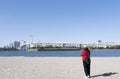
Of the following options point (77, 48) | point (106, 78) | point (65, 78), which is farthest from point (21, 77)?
point (77, 48)

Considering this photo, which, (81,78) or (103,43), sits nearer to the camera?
(81,78)

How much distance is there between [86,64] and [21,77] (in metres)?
3.59

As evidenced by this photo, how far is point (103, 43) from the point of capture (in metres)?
193

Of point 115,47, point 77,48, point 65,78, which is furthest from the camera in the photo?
point 115,47

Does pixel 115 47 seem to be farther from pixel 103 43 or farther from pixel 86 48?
pixel 86 48

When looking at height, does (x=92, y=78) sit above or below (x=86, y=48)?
below

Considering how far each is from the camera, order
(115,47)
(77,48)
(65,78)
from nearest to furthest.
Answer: (65,78) → (77,48) → (115,47)

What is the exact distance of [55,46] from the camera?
183125mm

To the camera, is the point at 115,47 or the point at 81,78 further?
the point at 115,47

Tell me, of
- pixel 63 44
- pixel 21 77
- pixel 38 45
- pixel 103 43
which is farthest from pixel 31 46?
pixel 21 77

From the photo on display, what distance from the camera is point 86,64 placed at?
1463cm

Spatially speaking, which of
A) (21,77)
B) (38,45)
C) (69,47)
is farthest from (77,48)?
(21,77)

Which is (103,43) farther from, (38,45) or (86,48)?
(86,48)

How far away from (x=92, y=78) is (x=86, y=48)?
63.3 inches
